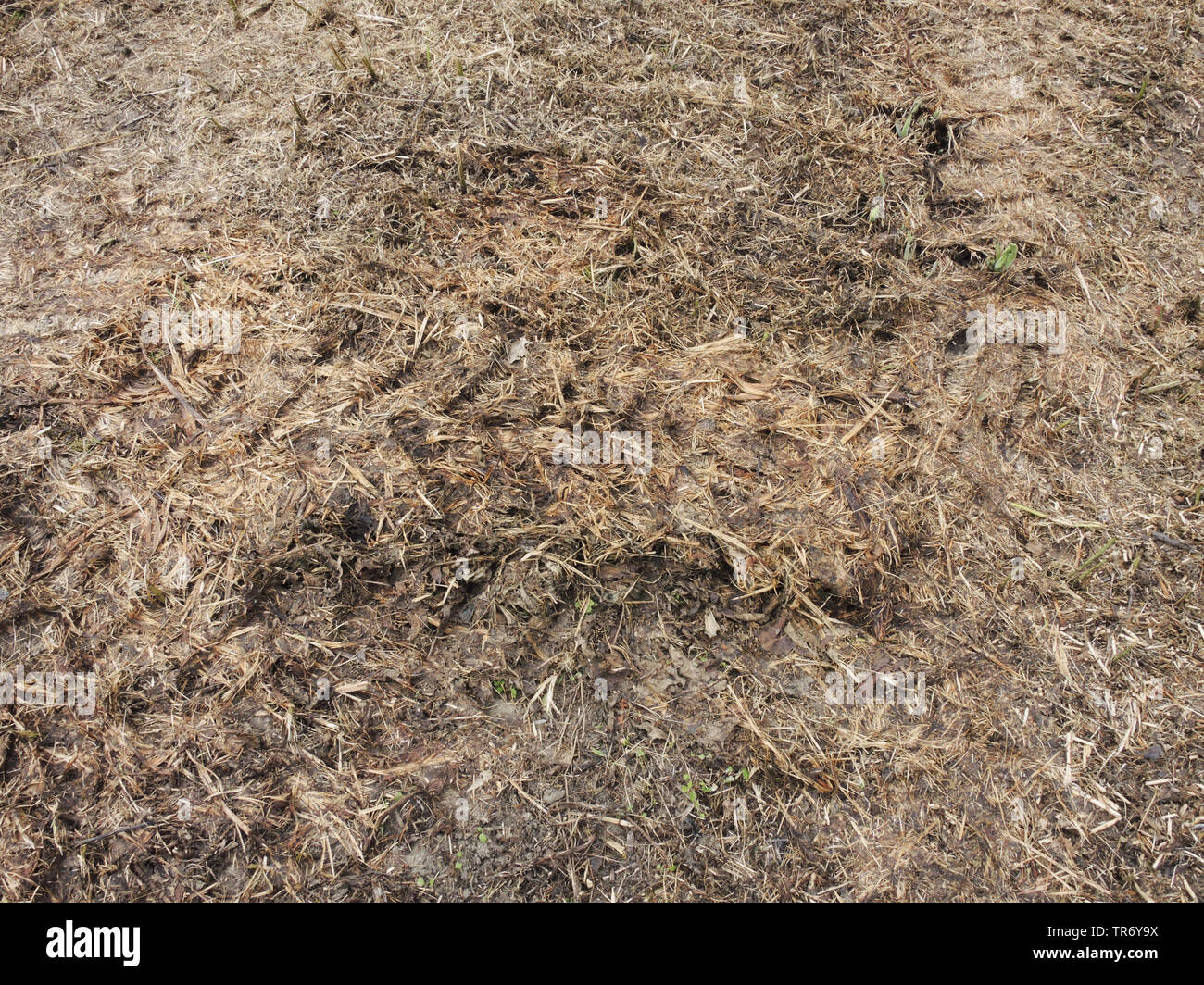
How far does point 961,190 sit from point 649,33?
167cm

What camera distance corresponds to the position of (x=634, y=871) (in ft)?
7.54

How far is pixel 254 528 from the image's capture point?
2.66 m

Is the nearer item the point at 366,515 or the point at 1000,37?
the point at 366,515

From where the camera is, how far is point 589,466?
278cm

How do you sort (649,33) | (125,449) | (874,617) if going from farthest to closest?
(649,33), (125,449), (874,617)

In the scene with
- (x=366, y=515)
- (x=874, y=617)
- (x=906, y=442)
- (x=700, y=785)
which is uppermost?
(x=906, y=442)

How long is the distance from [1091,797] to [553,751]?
1.69 meters

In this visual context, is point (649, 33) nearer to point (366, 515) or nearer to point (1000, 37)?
point (1000, 37)

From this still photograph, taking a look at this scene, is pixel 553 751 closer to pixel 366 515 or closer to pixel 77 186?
pixel 366 515

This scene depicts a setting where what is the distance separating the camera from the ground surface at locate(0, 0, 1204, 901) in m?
2.37

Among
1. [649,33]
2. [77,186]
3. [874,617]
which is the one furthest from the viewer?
[649,33]

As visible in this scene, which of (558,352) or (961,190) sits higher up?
(961,190)

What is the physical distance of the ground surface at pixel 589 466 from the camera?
2371 millimetres

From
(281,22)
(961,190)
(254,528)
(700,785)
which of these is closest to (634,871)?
(700,785)
